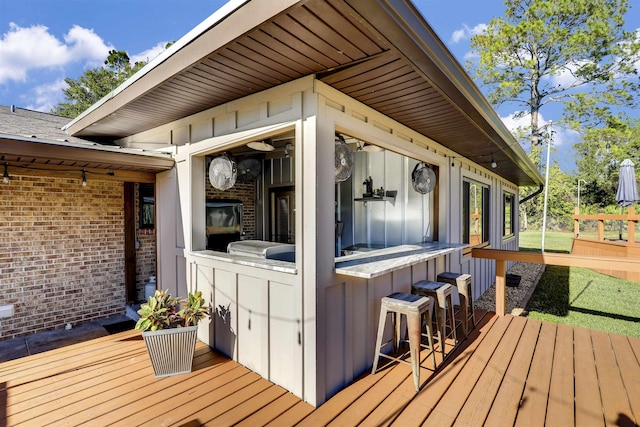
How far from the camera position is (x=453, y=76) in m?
2.28

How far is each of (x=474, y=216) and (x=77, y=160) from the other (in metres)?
7.72

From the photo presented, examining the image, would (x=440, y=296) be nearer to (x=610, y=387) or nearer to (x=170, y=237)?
(x=610, y=387)

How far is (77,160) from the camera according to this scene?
3.13m

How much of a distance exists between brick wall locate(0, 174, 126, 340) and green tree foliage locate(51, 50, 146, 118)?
12591 millimetres

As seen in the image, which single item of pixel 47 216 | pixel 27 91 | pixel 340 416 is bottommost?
pixel 340 416

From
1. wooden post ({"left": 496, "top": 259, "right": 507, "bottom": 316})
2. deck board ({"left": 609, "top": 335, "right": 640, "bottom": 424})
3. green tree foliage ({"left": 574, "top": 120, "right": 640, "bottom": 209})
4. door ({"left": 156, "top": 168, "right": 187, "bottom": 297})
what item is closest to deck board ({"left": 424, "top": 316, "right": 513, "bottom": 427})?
wooden post ({"left": 496, "top": 259, "right": 507, "bottom": 316})

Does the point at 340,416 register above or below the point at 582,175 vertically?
below

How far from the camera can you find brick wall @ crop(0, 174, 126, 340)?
3.85 metres

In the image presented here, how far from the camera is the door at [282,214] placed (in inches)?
241

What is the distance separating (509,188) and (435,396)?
869 cm

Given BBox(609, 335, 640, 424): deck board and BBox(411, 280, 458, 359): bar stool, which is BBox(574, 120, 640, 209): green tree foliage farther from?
BBox(411, 280, 458, 359): bar stool

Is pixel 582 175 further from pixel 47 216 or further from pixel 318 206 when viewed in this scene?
pixel 47 216

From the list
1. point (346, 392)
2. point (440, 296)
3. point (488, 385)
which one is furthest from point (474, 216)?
point (346, 392)

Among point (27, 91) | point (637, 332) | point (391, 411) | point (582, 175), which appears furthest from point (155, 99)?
point (27, 91)
